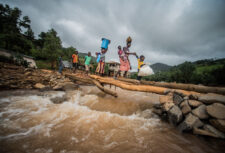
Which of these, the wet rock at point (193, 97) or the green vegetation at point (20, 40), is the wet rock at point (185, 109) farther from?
the green vegetation at point (20, 40)

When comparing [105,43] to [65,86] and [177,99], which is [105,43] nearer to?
[177,99]

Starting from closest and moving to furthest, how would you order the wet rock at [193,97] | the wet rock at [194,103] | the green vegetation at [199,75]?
the wet rock at [194,103], the wet rock at [193,97], the green vegetation at [199,75]

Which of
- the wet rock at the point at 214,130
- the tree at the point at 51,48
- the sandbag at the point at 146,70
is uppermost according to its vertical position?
the tree at the point at 51,48

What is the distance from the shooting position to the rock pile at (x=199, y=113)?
5.48ft

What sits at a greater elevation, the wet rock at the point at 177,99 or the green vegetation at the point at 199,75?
the green vegetation at the point at 199,75

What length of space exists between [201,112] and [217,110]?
0.26 m

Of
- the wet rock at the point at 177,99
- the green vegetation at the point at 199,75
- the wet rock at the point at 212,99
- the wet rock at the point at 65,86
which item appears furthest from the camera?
the green vegetation at the point at 199,75

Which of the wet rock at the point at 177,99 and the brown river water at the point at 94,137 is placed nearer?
the brown river water at the point at 94,137

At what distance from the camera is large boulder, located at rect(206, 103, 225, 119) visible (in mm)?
1670

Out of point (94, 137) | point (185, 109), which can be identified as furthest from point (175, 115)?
point (94, 137)

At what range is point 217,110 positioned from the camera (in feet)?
5.72

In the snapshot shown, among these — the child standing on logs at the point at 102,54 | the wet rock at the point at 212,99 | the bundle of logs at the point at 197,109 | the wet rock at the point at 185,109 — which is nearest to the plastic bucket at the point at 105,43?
the child standing on logs at the point at 102,54

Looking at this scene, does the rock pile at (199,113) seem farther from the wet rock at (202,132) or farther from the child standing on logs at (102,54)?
the child standing on logs at (102,54)

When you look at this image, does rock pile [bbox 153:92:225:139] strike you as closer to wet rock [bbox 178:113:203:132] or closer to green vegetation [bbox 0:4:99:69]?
wet rock [bbox 178:113:203:132]
